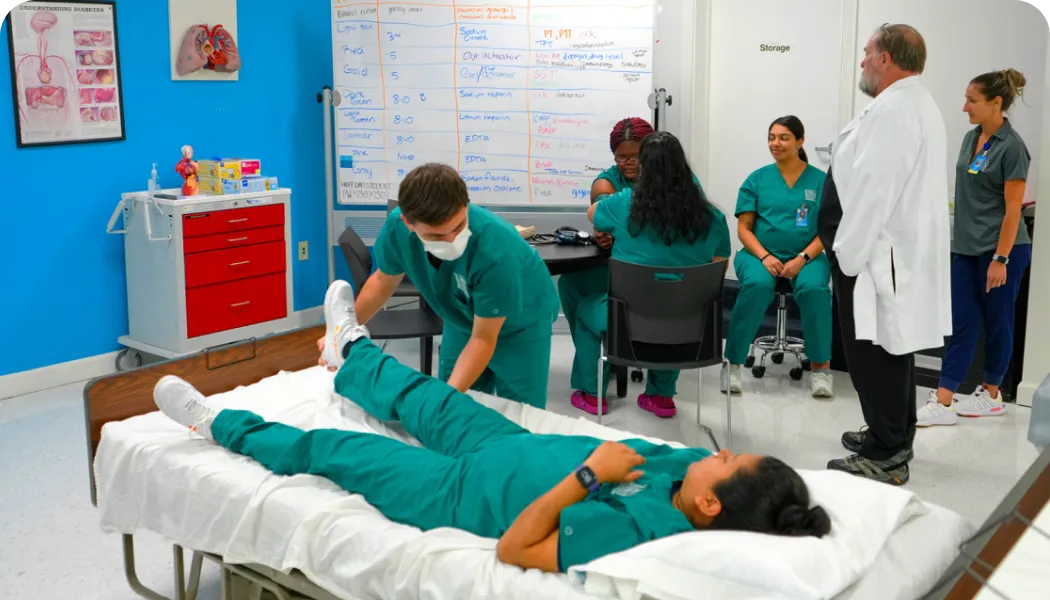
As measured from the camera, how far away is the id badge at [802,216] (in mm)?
4297

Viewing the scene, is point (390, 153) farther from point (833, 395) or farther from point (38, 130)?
point (833, 395)

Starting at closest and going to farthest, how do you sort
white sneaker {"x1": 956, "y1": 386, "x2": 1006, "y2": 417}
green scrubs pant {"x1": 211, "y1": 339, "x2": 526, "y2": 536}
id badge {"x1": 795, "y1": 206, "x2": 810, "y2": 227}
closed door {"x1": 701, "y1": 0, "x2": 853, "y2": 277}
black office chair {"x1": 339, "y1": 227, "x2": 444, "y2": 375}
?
green scrubs pant {"x1": 211, "y1": 339, "x2": 526, "y2": 536} → black office chair {"x1": 339, "y1": 227, "x2": 444, "y2": 375} → white sneaker {"x1": 956, "y1": 386, "x2": 1006, "y2": 417} → id badge {"x1": 795, "y1": 206, "x2": 810, "y2": 227} → closed door {"x1": 701, "y1": 0, "x2": 853, "y2": 277}

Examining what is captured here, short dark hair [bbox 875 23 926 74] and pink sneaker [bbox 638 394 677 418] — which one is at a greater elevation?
short dark hair [bbox 875 23 926 74]

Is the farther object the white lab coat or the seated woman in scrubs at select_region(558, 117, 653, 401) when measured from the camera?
the seated woman in scrubs at select_region(558, 117, 653, 401)

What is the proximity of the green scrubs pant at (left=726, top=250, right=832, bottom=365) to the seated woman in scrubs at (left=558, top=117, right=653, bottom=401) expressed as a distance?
23.5 inches

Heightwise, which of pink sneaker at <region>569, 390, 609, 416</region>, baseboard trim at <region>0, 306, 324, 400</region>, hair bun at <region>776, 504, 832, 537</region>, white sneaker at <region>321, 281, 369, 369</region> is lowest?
pink sneaker at <region>569, 390, 609, 416</region>

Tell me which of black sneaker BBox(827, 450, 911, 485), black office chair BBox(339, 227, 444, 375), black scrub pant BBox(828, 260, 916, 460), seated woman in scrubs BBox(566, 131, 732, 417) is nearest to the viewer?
black scrub pant BBox(828, 260, 916, 460)

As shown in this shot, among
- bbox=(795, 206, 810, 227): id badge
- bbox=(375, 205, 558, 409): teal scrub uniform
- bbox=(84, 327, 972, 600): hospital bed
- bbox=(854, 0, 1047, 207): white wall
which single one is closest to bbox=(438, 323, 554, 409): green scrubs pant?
bbox=(375, 205, 558, 409): teal scrub uniform

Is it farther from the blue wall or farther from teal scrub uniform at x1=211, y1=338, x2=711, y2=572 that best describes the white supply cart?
teal scrub uniform at x1=211, y1=338, x2=711, y2=572

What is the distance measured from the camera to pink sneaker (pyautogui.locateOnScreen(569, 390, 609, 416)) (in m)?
4.08

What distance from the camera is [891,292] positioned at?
3.02 metres

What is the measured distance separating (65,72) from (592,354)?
2485 mm

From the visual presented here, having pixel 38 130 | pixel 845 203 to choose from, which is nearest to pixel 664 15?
pixel 845 203

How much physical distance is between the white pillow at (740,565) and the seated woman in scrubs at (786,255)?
7.75 feet
